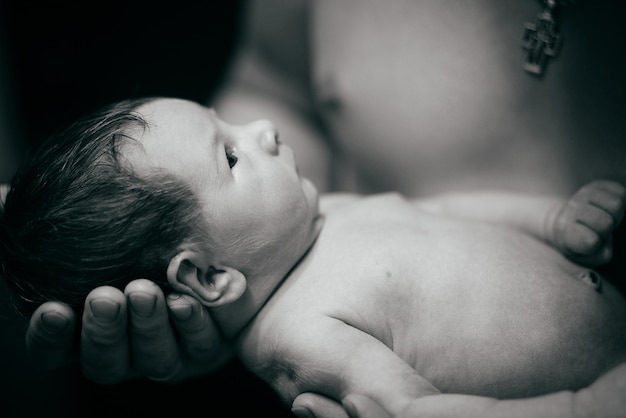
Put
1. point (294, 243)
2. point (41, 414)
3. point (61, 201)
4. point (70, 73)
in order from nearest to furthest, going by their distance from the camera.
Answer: point (61, 201) < point (294, 243) < point (41, 414) < point (70, 73)

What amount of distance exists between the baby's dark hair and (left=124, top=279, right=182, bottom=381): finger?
0.15 feet

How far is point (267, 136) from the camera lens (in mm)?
800

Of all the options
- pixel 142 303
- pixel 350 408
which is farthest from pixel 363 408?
pixel 142 303

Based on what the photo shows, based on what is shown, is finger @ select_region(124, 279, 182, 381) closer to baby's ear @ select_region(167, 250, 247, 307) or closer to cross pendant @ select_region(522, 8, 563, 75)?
→ baby's ear @ select_region(167, 250, 247, 307)

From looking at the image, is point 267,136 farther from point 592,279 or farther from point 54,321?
point 592,279

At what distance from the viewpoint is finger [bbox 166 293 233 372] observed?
67cm

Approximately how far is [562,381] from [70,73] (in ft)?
3.94

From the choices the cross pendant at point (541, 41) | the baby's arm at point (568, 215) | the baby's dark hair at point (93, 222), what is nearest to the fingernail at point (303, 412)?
the baby's dark hair at point (93, 222)

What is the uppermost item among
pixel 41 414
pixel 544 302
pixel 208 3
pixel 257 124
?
pixel 208 3

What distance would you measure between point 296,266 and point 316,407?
0.77 ft

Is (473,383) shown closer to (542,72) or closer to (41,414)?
(542,72)

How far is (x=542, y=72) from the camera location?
2.64 ft

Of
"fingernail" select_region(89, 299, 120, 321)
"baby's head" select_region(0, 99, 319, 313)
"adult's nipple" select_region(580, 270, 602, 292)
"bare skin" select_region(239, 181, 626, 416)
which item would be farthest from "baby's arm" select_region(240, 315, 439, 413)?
"adult's nipple" select_region(580, 270, 602, 292)

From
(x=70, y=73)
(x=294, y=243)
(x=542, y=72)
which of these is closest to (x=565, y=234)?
(x=542, y=72)
